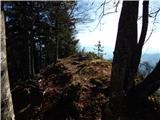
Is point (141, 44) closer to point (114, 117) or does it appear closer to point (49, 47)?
point (114, 117)

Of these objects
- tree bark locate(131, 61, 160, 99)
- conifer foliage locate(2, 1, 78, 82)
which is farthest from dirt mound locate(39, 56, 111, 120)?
conifer foliage locate(2, 1, 78, 82)

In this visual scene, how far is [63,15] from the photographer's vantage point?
1864cm

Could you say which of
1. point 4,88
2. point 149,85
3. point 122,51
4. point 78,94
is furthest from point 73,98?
point 4,88

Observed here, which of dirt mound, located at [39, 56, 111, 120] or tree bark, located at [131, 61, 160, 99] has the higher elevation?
tree bark, located at [131, 61, 160, 99]

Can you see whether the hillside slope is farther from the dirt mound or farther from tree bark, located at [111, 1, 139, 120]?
tree bark, located at [111, 1, 139, 120]

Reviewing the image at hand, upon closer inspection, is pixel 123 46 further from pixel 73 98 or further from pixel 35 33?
pixel 35 33

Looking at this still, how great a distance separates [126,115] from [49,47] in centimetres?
2465

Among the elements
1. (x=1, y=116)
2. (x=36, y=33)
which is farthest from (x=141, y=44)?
(x=36, y=33)

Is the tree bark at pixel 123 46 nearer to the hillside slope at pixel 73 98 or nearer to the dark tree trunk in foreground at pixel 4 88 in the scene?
the hillside slope at pixel 73 98

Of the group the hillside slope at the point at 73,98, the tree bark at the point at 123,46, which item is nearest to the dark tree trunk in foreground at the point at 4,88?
the tree bark at the point at 123,46

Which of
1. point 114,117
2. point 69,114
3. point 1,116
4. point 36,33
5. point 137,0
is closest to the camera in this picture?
point 1,116

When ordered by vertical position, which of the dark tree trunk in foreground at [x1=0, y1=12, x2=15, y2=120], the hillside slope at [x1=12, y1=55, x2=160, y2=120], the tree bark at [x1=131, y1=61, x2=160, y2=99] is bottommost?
the hillside slope at [x1=12, y1=55, x2=160, y2=120]

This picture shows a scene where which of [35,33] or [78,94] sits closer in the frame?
[78,94]

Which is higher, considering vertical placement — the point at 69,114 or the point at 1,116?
the point at 1,116
